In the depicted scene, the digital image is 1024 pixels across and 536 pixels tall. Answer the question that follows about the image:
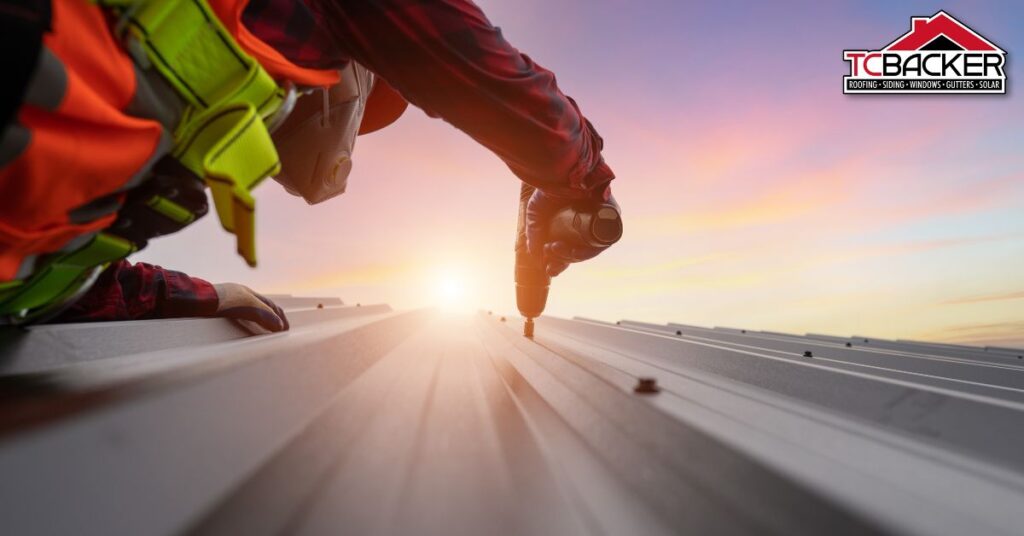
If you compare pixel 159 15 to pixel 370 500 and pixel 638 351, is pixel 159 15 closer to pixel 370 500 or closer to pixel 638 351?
pixel 370 500

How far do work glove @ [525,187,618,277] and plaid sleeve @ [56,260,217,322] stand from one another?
2.57 ft

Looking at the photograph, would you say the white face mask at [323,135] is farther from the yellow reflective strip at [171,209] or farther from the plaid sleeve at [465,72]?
the yellow reflective strip at [171,209]

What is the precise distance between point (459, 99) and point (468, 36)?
0.31 ft

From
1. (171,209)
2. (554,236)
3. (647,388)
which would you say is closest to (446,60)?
(171,209)

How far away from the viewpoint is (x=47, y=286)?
0.48m

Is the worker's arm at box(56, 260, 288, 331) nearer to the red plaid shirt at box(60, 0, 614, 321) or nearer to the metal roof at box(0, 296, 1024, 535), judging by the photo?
the red plaid shirt at box(60, 0, 614, 321)

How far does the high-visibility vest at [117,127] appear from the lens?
1.10 feet

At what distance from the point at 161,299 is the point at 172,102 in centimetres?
62

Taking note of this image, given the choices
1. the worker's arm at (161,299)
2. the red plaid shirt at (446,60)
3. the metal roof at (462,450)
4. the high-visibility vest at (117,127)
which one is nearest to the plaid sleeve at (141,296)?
the worker's arm at (161,299)

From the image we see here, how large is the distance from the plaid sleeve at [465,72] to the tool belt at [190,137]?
15 centimetres

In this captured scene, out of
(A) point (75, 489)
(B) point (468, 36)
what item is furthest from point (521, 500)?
(B) point (468, 36)

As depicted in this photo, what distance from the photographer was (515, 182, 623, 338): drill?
3.51ft

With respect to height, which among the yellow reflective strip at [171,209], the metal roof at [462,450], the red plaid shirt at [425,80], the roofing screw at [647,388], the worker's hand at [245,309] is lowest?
the metal roof at [462,450]

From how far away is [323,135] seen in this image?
0.76 metres
